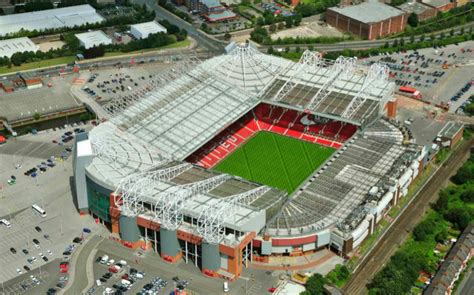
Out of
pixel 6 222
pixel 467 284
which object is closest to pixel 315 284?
pixel 467 284

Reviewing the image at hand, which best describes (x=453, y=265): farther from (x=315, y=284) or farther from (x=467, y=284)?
(x=315, y=284)

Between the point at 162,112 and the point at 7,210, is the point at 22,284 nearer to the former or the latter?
the point at 7,210

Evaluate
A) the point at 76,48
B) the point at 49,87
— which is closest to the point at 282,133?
the point at 49,87

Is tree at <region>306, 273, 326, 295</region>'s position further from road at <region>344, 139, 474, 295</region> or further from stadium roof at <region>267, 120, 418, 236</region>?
stadium roof at <region>267, 120, 418, 236</region>

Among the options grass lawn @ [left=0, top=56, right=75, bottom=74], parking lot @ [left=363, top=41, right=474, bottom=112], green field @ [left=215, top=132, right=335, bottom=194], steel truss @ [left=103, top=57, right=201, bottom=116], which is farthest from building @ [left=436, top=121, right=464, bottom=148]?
grass lawn @ [left=0, top=56, right=75, bottom=74]

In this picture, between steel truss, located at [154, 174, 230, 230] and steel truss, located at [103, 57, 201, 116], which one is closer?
steel truss, located at [154, 174, 230, 230]
